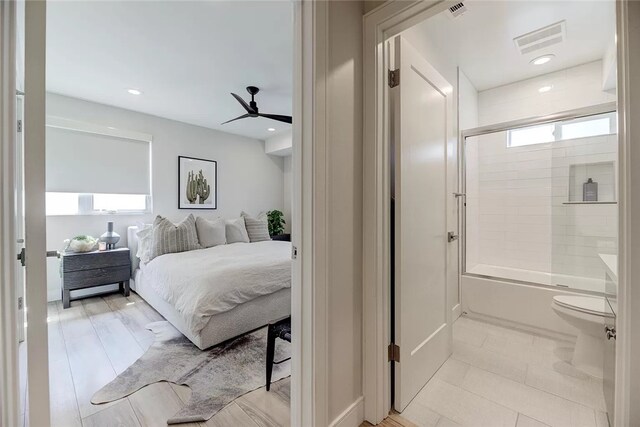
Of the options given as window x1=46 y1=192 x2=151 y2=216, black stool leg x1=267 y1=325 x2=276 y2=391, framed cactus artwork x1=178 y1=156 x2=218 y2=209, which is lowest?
black stool leg x1=267 y1=325 x2=276 y2=391

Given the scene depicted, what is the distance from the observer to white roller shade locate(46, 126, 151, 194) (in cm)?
324

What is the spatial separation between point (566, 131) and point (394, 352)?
3050mm

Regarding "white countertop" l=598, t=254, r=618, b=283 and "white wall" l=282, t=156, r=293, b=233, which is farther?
"white wall" l=282, t=156, r=293, b=233

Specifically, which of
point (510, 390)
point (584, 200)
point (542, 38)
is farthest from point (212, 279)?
point (584, 200)

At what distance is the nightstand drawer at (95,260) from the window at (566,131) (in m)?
4.80

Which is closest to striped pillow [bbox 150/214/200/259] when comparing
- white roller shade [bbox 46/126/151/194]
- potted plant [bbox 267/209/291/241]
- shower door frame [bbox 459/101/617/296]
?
white roller shade [bbox 46/126/151/194]

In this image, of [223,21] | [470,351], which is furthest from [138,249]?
[470,351]

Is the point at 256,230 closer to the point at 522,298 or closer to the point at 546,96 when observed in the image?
the point at 522,298

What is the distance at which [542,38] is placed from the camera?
234cm

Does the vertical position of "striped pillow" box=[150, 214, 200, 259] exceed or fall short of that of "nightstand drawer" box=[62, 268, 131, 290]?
it exceeds it

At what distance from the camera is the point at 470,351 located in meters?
2.13

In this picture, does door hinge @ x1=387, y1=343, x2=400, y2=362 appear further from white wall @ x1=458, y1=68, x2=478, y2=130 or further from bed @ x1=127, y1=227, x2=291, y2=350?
white wall @ x1=458, y1=68, x2=478, y2=130

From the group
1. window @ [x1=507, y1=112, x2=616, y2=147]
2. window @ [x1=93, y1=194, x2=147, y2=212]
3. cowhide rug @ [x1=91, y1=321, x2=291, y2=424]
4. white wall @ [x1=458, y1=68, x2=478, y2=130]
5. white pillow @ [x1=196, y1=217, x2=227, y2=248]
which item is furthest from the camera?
white pillow @ [x1=196, y1=217, x2=227, y2=248]

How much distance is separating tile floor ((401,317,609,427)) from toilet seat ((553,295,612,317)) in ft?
1.37
